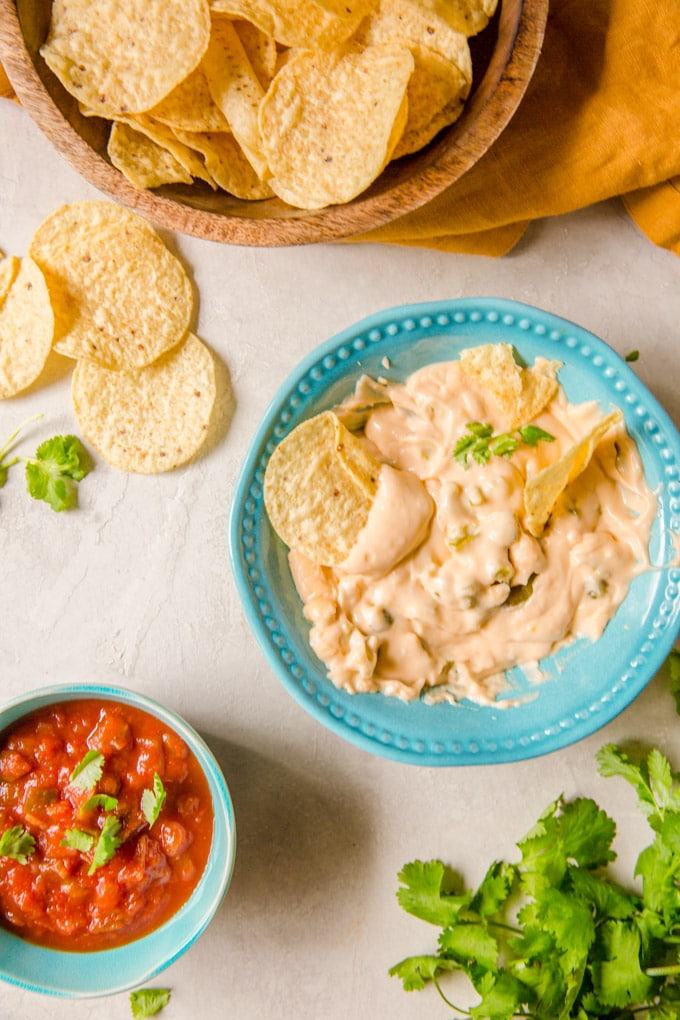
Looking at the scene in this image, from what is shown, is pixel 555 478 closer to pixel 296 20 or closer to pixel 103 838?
pixel 296 20

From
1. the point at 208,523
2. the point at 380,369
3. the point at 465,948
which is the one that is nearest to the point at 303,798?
the point at 465,948

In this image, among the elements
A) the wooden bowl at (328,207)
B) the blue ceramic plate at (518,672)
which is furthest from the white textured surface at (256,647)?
the wooden bowl at (328,207)

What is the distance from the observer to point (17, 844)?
180 centimetres

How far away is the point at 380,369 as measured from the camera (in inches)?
73.4

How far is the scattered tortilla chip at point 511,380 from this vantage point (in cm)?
179

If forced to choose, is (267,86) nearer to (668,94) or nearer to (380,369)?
Result: (380,369)

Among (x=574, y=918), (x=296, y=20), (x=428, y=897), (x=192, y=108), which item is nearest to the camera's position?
(x=296, y=20)

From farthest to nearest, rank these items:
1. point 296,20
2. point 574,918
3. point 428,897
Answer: point 428,897 < point 574,918 < point 296,20

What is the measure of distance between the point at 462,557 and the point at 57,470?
0.90m

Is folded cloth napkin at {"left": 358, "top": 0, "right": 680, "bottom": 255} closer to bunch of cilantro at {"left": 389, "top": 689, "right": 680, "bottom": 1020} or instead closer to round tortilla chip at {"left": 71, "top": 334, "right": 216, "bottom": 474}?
round tortilla chip at {"left": 71, "top": 334, "right": 216, "bottom": 474}

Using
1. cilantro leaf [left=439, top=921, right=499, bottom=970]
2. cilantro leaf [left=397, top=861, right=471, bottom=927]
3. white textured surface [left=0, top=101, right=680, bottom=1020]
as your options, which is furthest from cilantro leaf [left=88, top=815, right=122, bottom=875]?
cilantro leaf [left=439, top=921, right=499, bottom=970]

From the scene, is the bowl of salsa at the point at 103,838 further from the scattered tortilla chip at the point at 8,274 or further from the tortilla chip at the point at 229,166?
the tortilla chip at the point at 229,166

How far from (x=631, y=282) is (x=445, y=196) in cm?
45

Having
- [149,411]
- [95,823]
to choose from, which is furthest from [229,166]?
[95,823]
